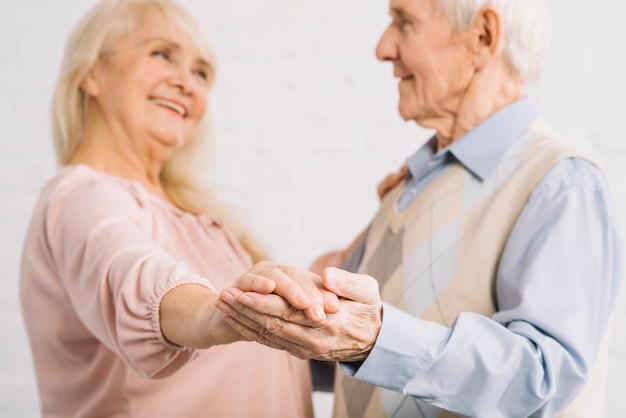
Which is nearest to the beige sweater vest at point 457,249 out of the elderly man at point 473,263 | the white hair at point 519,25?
the elderly man at point 473,263

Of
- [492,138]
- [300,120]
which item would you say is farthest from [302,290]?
[300,120]

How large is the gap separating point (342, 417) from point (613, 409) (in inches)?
41.7

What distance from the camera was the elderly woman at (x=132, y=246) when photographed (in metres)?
1.15

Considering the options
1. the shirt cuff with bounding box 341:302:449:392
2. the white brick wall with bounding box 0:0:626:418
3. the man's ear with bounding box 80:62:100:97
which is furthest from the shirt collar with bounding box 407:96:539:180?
the white brick wall with bounding box 0:0:626:418

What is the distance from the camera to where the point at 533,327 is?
1.10 m

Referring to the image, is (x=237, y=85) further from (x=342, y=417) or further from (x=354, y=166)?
(x=342, y=417)

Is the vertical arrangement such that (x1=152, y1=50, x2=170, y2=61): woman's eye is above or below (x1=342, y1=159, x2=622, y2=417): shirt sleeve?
above

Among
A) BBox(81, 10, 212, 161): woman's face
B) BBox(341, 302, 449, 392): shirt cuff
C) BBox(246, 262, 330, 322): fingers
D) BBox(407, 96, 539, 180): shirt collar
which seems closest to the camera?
BBox(246, 262, 330, 322): fingers

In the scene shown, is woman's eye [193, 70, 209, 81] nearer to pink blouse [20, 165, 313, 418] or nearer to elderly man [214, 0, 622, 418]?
pink blouse [20, 165, 313, 418]

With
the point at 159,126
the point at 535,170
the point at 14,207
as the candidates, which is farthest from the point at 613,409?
the point at 14,207

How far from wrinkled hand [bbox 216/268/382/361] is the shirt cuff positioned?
0.02 meters

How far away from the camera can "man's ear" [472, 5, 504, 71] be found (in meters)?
1.34

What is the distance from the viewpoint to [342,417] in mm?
1422

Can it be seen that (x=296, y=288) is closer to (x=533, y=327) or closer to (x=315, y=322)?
(x=315, y=322)
